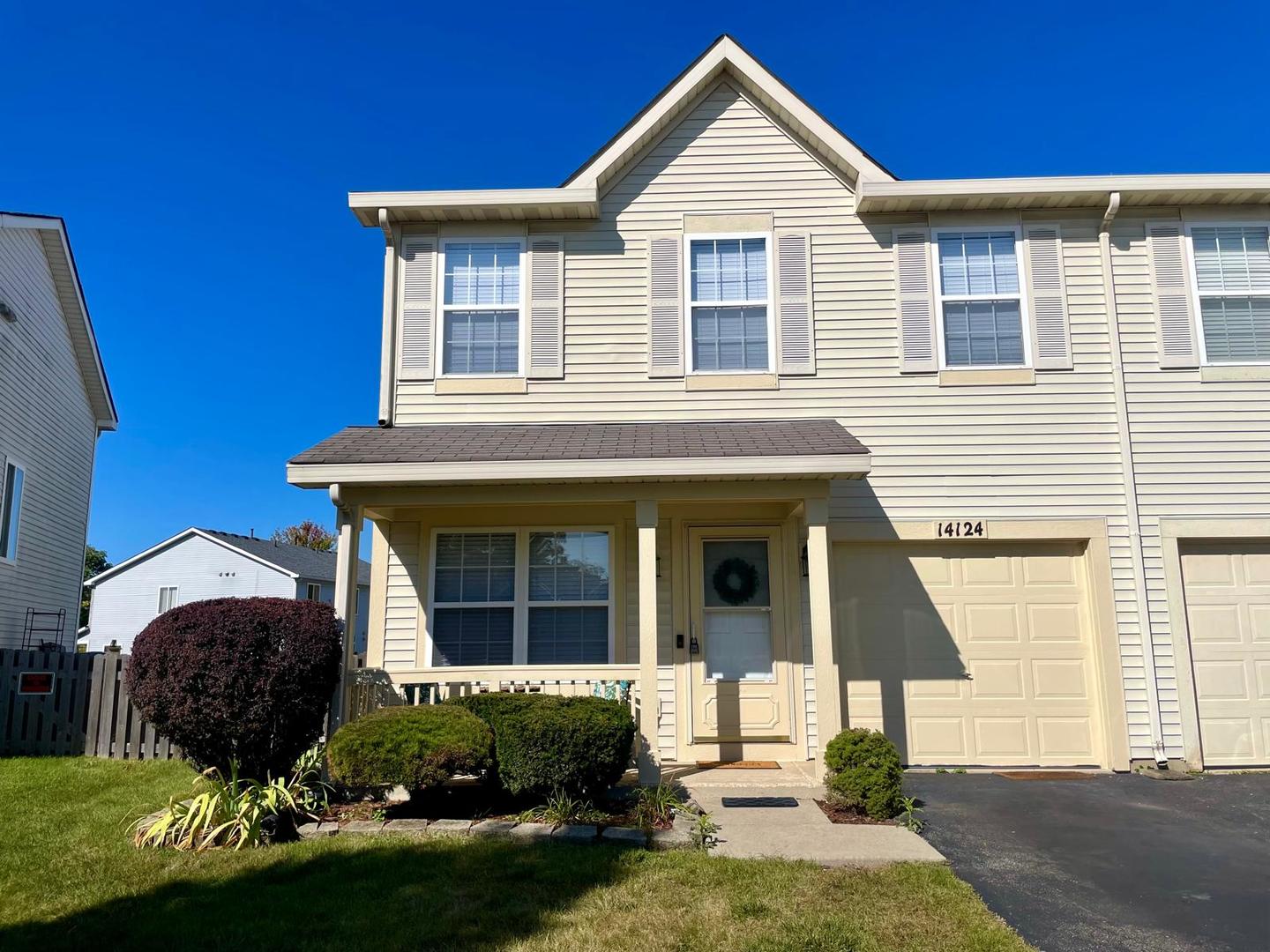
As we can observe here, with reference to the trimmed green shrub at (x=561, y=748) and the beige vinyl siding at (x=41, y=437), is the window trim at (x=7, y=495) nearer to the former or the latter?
the beige vinyl siding at (x=41, y=437)

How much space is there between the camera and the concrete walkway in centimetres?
530

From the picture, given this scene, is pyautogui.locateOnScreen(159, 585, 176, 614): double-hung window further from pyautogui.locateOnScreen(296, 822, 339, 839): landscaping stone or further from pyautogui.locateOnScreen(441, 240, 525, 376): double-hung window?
pyautogui.locateOnScreen(296, 822, 339, 839): landscaping stone

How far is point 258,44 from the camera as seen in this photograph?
39.1ft

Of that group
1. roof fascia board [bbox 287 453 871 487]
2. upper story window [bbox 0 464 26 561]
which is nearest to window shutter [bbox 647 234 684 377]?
roof fascia board [bbox 287 453 871 487]

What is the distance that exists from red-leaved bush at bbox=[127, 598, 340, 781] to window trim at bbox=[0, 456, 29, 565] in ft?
31.2

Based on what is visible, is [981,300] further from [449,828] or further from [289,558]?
[289,558]

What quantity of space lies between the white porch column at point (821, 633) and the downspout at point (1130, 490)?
335 cm

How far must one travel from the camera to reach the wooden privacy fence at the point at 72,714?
9180mm

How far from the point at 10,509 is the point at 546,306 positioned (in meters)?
10.5

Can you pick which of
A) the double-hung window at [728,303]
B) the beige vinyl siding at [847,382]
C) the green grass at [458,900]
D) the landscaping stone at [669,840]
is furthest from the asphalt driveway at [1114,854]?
the double-hung window at [728,303]

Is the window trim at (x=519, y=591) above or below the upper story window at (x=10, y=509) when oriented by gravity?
below

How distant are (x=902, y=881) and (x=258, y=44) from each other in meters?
13.0

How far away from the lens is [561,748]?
6.03m

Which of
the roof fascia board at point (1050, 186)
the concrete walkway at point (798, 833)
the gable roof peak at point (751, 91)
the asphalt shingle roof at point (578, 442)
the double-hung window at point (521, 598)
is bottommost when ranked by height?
the concrete walkway at point (798, 833)
